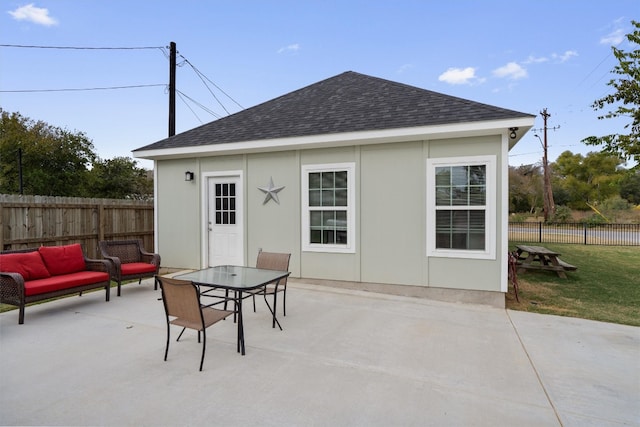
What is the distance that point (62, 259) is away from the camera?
4.92m

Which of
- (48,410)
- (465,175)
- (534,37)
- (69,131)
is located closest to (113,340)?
(48,410)

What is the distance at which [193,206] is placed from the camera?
722 centimetres

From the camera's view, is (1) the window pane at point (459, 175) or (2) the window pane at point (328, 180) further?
(2) the window pane at point (328, 180)

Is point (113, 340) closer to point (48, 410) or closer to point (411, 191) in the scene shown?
point (48, 410)

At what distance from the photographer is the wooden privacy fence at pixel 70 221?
243 inches

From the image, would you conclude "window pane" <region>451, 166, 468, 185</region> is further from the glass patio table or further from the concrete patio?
the glass patio table

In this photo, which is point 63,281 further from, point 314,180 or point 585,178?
point 585,178

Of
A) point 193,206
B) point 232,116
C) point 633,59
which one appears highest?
point 633,59

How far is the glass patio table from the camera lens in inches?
129

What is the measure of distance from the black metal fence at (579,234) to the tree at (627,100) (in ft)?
27.7

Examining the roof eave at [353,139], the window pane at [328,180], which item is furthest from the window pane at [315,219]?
the roof eave at [353,139]

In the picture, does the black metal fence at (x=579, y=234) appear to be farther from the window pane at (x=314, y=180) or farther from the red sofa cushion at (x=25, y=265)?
the red sofa cushion at (x=25, y=265)

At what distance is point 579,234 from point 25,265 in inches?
868

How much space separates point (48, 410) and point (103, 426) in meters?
0.54
